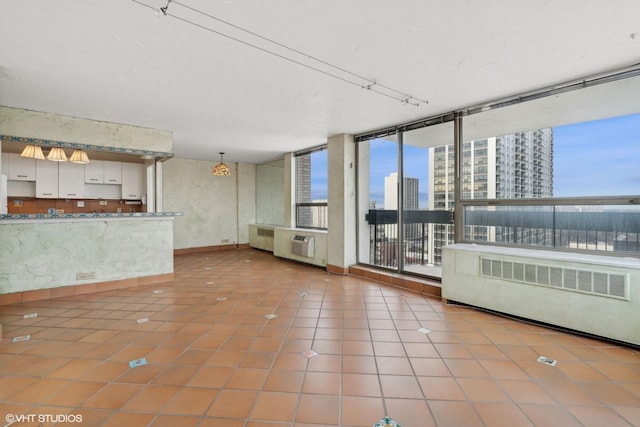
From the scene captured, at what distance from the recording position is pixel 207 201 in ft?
26.3

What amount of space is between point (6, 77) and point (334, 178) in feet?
14.3

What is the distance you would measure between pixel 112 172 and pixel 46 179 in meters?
1.07

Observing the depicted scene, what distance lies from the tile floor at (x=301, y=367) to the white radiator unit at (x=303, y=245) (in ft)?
7.39

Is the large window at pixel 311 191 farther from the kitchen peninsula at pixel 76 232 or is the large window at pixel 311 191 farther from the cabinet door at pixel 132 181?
the cabinet door at pixel 132 181

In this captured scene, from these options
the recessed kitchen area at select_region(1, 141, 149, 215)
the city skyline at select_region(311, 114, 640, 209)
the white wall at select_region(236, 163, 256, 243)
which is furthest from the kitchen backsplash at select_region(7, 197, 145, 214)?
the city skyline at select_region(311, 114, 640, 209)

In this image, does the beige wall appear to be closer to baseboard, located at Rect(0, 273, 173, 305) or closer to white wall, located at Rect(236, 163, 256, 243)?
baseboard, located at Rect(0, 273, 173, 305)

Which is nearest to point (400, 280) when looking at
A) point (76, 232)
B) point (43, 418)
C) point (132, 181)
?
point (43, 418)

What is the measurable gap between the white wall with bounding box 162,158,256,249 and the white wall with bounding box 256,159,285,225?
20cm

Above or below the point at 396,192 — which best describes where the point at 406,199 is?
below

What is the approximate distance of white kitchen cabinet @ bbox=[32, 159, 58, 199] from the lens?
5.42m

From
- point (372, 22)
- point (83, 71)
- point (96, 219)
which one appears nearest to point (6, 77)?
point (83, 71)

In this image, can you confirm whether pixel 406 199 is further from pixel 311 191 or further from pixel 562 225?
pixel 311 191

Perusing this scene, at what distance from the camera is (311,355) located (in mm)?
2361

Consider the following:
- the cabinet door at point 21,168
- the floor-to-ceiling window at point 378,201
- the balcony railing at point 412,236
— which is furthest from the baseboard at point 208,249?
the balcony railing at point 412,236
